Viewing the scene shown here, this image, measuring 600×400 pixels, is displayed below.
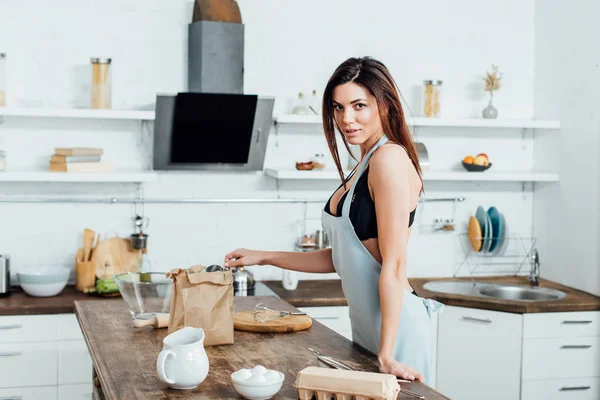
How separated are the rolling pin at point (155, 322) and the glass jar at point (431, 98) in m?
2.49

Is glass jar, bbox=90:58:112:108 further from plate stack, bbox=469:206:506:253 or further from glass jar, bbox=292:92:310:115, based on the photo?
plate stack, bbox=469:206:506:253

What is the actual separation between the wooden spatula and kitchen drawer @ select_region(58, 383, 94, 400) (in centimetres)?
69

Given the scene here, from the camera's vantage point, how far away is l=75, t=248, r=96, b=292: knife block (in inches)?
163

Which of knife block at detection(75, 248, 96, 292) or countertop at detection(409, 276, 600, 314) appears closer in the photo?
countertop at detection(409, 276, 600, 314)

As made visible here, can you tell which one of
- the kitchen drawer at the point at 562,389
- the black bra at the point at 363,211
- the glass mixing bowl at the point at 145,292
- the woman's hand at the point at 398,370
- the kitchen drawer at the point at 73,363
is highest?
the black bra at the point at 363,211

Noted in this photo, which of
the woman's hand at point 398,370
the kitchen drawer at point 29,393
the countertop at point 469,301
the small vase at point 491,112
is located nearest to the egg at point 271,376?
the woman's hand at point 398,370

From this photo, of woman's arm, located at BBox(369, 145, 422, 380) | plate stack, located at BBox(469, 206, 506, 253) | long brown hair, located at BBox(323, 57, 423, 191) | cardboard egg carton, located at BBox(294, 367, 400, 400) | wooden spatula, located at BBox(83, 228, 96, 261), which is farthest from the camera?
plate stack, located at BBox(469, 206, 506, 253)

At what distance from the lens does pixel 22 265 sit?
425 centimetres

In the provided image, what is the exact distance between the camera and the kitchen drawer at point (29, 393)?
3734 mm

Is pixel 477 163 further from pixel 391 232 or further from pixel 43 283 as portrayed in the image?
pixel 391 232

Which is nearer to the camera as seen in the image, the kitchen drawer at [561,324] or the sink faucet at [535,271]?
the kitchen drawer at [561,324]

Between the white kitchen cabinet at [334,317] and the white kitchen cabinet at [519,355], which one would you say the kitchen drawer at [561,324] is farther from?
the white kitchen cabinet at [334,317]

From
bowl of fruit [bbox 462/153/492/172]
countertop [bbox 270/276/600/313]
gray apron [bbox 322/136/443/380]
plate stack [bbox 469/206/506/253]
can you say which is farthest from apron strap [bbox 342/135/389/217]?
plate stack [bbox 469/206/506/253]

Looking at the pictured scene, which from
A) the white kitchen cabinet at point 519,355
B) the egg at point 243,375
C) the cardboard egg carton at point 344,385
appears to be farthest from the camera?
the white kitchen cabinet at point 519,355
